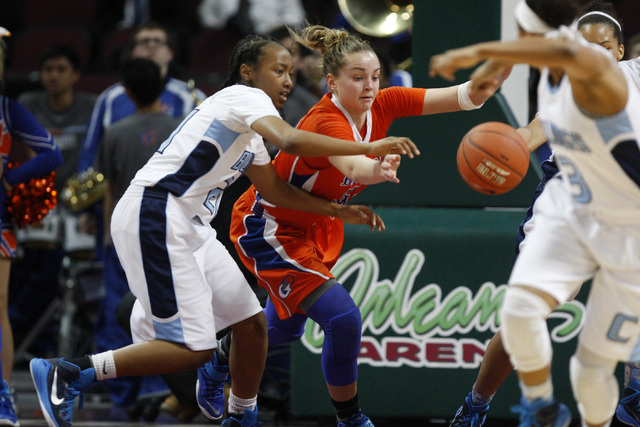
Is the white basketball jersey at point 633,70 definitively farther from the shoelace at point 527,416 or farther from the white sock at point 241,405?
the white sock at point 241,405

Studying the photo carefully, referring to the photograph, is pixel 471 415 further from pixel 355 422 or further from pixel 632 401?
pixel 632 401

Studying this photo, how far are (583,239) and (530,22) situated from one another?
0.89 m

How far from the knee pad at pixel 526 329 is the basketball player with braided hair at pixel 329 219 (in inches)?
41.7

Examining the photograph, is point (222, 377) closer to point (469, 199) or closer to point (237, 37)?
point (469, 199)

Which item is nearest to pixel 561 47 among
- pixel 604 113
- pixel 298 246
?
pixel 604 113

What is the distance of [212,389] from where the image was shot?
498 centimetres

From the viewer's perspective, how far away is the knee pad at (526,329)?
3584 millimetres

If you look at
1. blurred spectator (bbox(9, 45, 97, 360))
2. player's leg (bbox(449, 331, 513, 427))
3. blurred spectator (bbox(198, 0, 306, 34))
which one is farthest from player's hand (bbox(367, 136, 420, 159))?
blurred spectator (bbox(198, 0, 306, 34))

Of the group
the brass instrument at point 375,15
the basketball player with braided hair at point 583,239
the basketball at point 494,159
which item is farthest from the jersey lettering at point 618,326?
the brass instrument at point 375,15

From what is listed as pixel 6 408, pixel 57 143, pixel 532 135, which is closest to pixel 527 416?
pixel 532 135

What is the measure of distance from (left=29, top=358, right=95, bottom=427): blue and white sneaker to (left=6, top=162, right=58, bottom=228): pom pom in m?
1.71

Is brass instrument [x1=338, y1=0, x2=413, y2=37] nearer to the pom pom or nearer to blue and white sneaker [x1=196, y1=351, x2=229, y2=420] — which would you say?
the pom pom

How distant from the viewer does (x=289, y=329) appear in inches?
196

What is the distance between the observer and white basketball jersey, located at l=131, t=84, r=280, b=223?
4316mm
